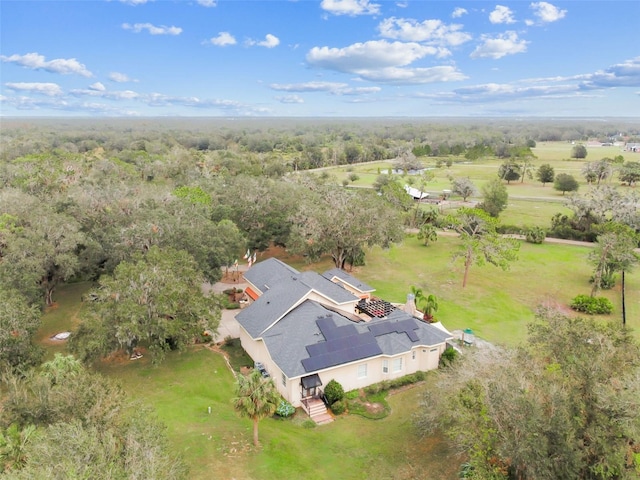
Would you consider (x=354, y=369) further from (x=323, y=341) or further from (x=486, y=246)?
(x=486, y=246)

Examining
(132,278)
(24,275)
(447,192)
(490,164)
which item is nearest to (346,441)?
(132,278)

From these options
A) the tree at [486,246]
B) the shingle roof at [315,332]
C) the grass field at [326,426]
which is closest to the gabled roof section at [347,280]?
the grass field at [326,426]

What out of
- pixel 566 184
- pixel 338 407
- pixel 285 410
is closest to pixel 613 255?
pixel 338 407

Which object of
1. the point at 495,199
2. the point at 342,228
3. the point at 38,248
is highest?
the point at 495,199

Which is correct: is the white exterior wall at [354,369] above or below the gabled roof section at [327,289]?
below

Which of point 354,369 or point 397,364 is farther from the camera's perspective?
point 397,364

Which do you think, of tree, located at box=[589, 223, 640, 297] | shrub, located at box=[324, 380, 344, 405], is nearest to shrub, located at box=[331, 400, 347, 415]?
shrub, located at box=[324, 380, 344, 405]

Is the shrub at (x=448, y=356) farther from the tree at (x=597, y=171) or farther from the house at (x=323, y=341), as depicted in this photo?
the tree at (x=597, y=171)

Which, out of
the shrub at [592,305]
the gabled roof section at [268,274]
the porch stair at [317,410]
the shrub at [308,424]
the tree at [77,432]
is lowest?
the shrub at [308,424]
